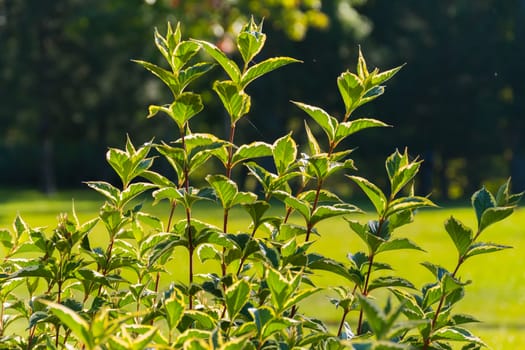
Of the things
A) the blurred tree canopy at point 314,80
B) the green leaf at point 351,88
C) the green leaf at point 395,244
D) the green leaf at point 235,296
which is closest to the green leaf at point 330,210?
the green leaf at point 395,244

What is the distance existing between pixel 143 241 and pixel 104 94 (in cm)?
4558

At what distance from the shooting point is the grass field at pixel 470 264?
28.2 ft

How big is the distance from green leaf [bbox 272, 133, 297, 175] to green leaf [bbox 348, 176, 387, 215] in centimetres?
19

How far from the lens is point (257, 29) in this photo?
2146 millimetres

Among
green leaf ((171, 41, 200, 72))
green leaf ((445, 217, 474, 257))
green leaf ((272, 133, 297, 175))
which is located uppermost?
green leaf ((171, 41, 200, 72))

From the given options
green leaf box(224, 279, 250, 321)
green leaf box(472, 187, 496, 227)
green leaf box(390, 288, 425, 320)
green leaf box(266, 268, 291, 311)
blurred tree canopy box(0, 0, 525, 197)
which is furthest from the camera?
blurred tree canopy box(0, 0, 525, 197)

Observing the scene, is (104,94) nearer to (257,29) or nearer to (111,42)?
(111,42)

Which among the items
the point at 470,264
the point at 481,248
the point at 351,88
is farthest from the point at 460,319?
the point at 470,264

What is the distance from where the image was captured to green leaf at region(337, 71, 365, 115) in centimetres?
209

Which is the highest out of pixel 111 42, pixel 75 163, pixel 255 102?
pixel 111 42

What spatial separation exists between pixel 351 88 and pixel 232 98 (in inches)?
10.8


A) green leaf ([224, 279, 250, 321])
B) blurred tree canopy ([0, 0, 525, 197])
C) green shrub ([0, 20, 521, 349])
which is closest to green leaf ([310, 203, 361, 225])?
green shrub ([0, 20, 521, 349])

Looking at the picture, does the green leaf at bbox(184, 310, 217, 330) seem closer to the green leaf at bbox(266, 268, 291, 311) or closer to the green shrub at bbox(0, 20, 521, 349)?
the green shrub at bbox(0, 20, 521, 349)

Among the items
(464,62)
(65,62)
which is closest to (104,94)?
(65,62)
